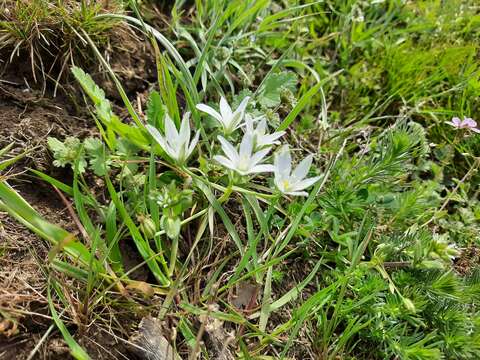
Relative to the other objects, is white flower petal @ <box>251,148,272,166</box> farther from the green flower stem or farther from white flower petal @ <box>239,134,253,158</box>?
the green flower stem

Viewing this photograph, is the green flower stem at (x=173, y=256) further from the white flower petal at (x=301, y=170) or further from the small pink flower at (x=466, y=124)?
the small pink flower at (x=466, y=124)

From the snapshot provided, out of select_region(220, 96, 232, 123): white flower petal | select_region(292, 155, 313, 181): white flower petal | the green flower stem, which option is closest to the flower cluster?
select_region(292, 155, 313, 181): white flower petal

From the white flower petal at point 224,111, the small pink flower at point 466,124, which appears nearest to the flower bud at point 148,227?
the white flower petal at point 224,111

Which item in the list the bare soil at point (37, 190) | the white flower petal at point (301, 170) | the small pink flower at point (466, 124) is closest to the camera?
the bare soil at point (37, 190)

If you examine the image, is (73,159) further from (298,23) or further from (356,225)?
(298,23)

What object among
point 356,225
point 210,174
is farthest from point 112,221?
point 356,225

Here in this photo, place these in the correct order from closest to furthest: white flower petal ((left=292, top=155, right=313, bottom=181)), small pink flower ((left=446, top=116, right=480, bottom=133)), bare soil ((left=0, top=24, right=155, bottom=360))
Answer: bare soil ((left=0, top=24, right=155, bottom=360)), white flower petal ((left=292, top=155, right=313, bottom=181)), small pink flower ((left=446, top=116, right=480, bottom=133))

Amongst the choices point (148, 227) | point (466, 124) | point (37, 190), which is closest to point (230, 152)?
point (148, 227)

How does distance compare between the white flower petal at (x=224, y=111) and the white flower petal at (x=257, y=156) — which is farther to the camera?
the white flower petal at (x=224, y=111)

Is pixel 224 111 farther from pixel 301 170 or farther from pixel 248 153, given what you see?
pixel 301 170

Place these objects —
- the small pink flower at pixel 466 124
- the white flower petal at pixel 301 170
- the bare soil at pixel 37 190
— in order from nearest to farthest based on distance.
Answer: the bare soil at pixel 37 190
the white flower petal at pixel 301 170
the small pink flower at pixel 466 124

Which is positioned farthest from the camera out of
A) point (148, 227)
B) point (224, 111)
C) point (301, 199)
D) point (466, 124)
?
point (466, 124)

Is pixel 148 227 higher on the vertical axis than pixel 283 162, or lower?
lower
